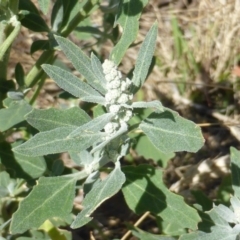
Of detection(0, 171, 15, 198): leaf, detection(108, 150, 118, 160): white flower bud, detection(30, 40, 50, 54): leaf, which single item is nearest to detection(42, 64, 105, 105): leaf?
detection(108, 150, 118, 160): white flower bud

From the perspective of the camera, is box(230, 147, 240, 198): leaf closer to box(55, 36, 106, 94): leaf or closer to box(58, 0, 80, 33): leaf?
box(55, 36, 106, 94): leaf

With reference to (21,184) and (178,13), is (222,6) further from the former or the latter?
(21,184)

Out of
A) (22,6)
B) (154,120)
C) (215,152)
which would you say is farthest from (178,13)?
(154,120)

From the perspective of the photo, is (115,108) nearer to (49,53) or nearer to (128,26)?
(128,26)

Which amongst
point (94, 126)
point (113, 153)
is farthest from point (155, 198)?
point (94, 126)

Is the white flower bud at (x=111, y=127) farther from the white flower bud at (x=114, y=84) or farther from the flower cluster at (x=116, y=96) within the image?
the white flower bud at (x=114, y=84)

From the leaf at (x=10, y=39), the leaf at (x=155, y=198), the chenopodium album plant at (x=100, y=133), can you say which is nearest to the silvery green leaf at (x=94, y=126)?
the chenopodium album plant at (x=100, y=133)
